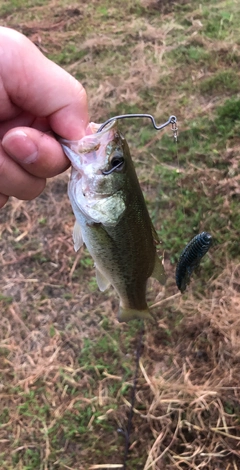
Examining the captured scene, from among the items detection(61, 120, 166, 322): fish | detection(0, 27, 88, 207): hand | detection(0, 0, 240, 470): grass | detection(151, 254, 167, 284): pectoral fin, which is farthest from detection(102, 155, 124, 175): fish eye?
detection(0, 0, 240, 470): grass

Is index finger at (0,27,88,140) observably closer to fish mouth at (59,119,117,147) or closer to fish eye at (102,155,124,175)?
fish mouth at (59,119,117,147)

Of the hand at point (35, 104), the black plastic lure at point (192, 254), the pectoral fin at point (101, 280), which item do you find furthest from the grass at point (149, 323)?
the hand at point (35, 104)

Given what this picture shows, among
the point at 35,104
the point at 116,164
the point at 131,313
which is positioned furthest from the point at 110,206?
the point at 131,313

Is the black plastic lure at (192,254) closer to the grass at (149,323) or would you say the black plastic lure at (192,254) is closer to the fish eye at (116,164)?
the fish eye at (116,164)

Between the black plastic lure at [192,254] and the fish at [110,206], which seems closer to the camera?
the fish at [110,206]

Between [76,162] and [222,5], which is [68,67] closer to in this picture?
[222,5]

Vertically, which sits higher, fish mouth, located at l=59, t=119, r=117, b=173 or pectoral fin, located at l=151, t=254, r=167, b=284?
fish mouth, located at l=59, t=119, r=117, b=173

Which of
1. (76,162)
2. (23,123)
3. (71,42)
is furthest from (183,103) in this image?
(76,162)

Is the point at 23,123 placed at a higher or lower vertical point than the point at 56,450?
higher
